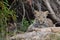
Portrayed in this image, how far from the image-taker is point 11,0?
23.5 ft

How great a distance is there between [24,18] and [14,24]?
435 millimetres

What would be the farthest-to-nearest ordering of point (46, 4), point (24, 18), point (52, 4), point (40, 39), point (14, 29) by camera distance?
point (52, 4) < point (46, 4) < point (24, 18) < point (14, 29) < point (40, 39)

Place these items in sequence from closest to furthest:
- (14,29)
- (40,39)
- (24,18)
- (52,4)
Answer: (40,39)
(14,29)
(24,18)
(52,4)

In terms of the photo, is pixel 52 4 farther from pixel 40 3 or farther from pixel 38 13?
pixel 38 13

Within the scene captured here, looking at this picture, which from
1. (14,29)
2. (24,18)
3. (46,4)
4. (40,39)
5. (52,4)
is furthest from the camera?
(52,4)

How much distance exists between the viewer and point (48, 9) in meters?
7.37

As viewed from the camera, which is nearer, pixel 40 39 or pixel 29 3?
pixel 40 39

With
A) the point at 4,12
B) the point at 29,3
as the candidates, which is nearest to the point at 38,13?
the point at 29,3

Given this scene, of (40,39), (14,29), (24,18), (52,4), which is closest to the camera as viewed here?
(40,39)

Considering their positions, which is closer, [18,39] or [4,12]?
[18,39]

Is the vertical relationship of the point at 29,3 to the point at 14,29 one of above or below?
above

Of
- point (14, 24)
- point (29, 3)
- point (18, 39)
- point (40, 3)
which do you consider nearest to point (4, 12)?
point (14, 24)

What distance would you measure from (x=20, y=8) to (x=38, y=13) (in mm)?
811

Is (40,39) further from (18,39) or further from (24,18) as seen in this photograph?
(24,18)
